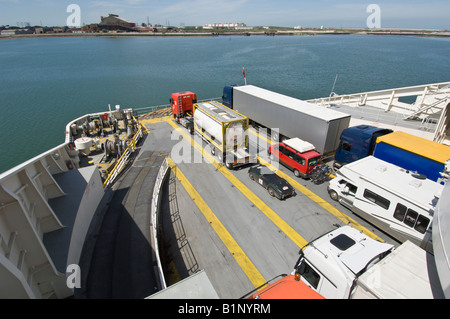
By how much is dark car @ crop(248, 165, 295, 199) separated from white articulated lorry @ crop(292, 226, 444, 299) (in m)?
6.11

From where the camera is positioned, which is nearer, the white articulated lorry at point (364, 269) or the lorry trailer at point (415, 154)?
the white articulated lorry at point (364, 269)

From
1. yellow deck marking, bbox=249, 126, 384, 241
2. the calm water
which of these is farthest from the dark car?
the calm water

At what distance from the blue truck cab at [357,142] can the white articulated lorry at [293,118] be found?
956mm

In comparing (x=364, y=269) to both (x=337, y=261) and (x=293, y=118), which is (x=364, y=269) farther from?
(x=293, y=118)

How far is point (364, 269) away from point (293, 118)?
566 inches

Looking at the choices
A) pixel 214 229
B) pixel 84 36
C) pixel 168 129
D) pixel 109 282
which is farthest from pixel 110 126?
pixel 84 36

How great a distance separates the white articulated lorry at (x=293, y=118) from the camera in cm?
1800

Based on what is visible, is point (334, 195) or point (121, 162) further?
point (121, 162)

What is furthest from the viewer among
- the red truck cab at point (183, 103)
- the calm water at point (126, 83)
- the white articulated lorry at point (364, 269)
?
the calm water at point (126, 83)

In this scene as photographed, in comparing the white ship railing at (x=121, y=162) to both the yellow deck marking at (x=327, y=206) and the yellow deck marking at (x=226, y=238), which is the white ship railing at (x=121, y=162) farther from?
the yellow deck marking at (x=327, y=206)

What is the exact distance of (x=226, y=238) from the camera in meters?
12.8
